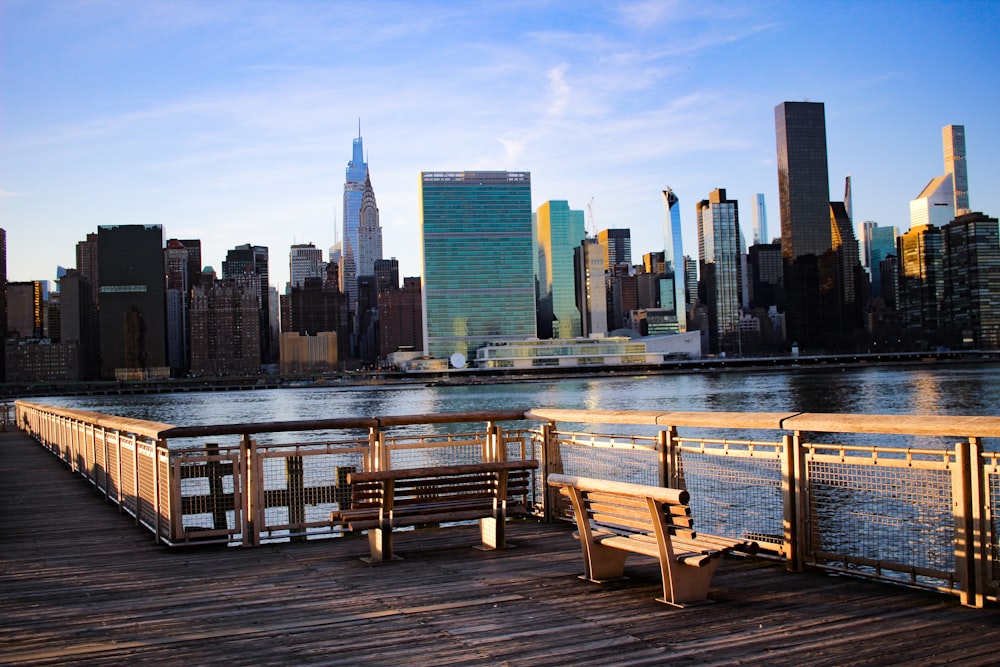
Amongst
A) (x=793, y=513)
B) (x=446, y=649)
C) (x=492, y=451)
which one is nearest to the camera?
(x=446, y=649)

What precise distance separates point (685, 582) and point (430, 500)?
3.14 m

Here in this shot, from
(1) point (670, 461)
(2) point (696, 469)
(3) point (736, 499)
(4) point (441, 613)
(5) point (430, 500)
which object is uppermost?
(1) point (670, 461)

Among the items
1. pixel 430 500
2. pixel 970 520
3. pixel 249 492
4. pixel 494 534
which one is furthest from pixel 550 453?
pixel 970 520

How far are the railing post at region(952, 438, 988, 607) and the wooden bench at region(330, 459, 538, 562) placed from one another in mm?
4077

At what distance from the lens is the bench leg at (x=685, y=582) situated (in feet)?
23.2

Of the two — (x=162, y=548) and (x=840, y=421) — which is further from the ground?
(x=840, y=421)

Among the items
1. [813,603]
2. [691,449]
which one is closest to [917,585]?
[813,603]

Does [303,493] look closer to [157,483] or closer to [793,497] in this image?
[157,483]

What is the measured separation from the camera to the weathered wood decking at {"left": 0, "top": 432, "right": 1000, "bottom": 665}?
597cm

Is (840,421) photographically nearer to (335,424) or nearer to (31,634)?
(335,424)

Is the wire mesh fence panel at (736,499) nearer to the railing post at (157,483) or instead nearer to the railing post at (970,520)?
the railing post at (970,520)

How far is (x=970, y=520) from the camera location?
22.0 feet

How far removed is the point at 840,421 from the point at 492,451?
4641 mm

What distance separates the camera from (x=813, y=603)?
23.0 feet
